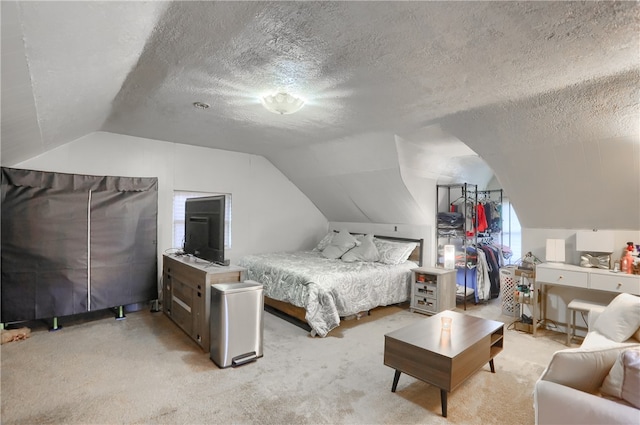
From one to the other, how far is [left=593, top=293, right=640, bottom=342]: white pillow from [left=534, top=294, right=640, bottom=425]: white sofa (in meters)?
0.75

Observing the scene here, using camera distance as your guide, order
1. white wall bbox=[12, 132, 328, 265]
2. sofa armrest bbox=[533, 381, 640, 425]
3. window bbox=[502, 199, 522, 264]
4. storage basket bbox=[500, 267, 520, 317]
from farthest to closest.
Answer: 1. window bbox=[502, 199, 522, 264]
2. storage basket bbox=[500, 267, 520, 317]
3. white wall bbox=[12, 132, 328, 265]
4. sofa armrest bbox=[533, 381, 640, 425]

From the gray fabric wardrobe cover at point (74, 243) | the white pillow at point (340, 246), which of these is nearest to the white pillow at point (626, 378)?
the white pillow at point (340, 246)

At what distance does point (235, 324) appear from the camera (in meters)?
2.91

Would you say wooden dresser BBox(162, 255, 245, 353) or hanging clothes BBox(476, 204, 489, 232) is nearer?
wooden dresser BBox(162, 255, 245, 353)

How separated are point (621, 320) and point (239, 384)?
2834mm

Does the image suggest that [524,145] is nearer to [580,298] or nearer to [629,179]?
[629,179]

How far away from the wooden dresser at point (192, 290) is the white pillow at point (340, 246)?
2.11m

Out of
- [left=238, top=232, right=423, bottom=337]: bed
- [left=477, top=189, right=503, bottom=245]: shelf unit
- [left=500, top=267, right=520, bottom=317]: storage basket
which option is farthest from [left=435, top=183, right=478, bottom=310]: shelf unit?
[left=500, top=267, right=520, bottom=317]: storage basket

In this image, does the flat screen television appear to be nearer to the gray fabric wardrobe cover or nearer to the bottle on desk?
the gray fabric wardrobe cover

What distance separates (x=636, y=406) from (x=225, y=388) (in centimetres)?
245

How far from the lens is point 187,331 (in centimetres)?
352

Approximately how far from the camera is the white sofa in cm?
139

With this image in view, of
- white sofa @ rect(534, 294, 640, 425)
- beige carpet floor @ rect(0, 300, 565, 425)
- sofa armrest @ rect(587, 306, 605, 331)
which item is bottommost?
beige carpet floor @ rect(0, 300, 565, 425)

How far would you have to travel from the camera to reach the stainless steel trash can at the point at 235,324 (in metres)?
2.86
